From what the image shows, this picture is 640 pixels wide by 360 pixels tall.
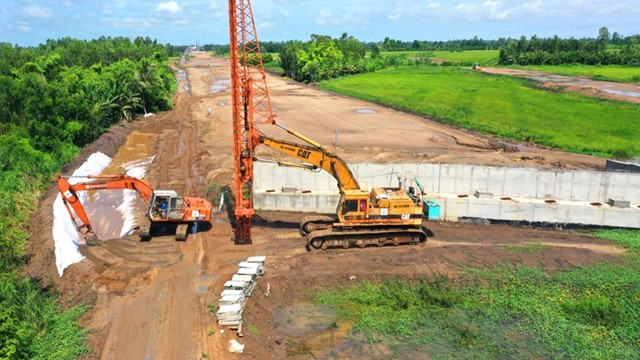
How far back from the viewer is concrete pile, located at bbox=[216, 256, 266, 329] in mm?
15570

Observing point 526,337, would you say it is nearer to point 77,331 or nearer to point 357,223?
point 357,223

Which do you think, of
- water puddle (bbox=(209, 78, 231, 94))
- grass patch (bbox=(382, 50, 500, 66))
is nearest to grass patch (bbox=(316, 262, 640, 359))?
water puddle (bbox=(209, 78, 231, 94))

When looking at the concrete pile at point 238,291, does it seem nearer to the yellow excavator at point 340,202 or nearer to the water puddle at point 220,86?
the yellow excavator at point 340,202

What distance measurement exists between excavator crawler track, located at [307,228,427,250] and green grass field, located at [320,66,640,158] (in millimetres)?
23351

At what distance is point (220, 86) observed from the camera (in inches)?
3369

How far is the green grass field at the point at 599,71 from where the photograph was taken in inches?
3359

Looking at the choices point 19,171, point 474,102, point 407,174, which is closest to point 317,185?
point 407,174

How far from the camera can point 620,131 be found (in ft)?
144

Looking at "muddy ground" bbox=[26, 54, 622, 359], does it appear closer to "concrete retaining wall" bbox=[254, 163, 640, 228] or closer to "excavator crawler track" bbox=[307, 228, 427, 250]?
"excavator crawler track" bbox=[307, 228, 427, 250]

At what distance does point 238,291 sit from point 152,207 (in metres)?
7.64

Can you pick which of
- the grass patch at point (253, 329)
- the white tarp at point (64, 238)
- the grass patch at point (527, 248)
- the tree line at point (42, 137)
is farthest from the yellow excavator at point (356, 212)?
the tree line at point (42, 137)

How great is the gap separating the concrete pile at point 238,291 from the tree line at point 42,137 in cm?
435

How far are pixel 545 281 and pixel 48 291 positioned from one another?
1918 centimetres

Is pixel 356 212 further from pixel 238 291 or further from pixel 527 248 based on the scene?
pixel 527 248
